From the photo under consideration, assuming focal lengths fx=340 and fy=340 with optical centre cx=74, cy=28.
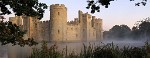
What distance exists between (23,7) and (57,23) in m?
38.7

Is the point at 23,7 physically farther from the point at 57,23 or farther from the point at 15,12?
the point at 57,23

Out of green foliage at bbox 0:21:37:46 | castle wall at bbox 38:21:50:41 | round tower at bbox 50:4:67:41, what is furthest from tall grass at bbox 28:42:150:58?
castle wall at bbox 38:21:50:41

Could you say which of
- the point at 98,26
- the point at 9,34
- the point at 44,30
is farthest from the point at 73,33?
the point at 9,34

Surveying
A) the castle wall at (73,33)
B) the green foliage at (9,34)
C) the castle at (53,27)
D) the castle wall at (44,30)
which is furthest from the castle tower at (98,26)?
the green foliage at (9,34)

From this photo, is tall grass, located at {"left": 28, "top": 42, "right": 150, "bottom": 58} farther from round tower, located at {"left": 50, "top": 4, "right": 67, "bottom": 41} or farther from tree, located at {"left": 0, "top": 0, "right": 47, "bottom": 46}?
round tower, located at {"left": 50, "top": 4, "right": 67, "bottom": 41}

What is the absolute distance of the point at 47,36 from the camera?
48.0 meters

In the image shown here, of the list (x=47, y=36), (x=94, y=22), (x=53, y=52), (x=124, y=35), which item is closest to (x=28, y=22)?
(x=47, y=36)

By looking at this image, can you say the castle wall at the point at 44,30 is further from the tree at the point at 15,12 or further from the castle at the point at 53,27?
the tree at the point at 15,12

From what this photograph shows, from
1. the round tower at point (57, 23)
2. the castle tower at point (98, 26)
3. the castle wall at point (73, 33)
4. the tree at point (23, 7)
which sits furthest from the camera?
the castle tower at point (98, 26)

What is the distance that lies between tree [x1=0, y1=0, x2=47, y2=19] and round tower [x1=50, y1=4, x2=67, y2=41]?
1502 inches

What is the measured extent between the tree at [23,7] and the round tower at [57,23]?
38143 millimetres

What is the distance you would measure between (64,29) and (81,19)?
7.41m

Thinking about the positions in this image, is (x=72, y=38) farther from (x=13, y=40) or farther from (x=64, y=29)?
(x=13, y=40)

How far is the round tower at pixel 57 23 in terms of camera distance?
4703cm
